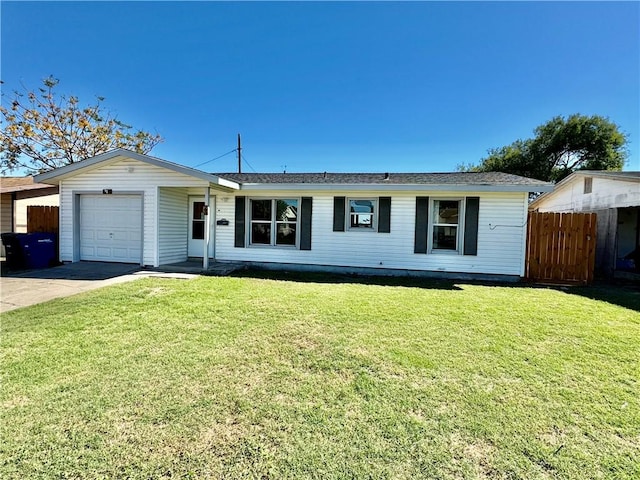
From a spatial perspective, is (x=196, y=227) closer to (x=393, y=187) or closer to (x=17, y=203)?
(x=393, y=187)

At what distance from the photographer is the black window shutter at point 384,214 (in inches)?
363

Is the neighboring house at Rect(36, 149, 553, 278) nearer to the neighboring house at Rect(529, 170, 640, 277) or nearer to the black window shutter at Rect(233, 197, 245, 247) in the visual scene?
the black window shutter at Rect(233, 197, 245, 247)

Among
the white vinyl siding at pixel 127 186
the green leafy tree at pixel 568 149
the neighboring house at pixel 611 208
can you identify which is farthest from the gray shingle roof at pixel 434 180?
the green leafy tree at pixel 568 149

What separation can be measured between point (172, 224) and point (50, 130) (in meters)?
16.4

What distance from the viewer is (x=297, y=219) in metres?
9.81

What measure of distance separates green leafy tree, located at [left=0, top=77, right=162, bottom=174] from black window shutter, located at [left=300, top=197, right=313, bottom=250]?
62.8ft

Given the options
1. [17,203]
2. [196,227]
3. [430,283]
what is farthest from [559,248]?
[17,203]

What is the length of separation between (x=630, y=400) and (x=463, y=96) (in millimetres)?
14471

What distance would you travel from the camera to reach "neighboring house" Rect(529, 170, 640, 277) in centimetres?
980

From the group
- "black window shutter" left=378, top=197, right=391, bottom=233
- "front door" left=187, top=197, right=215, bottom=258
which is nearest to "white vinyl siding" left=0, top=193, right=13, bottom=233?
"front door" left=187, top=197, right=215, bottom=258

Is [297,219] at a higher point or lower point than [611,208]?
lower

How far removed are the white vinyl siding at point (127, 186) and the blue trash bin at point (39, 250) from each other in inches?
12.4

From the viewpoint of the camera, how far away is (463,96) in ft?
45.7

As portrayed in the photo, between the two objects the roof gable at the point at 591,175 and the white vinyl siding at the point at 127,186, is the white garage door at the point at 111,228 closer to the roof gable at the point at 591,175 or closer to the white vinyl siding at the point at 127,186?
the white vinyl siding at the point at 127,186
